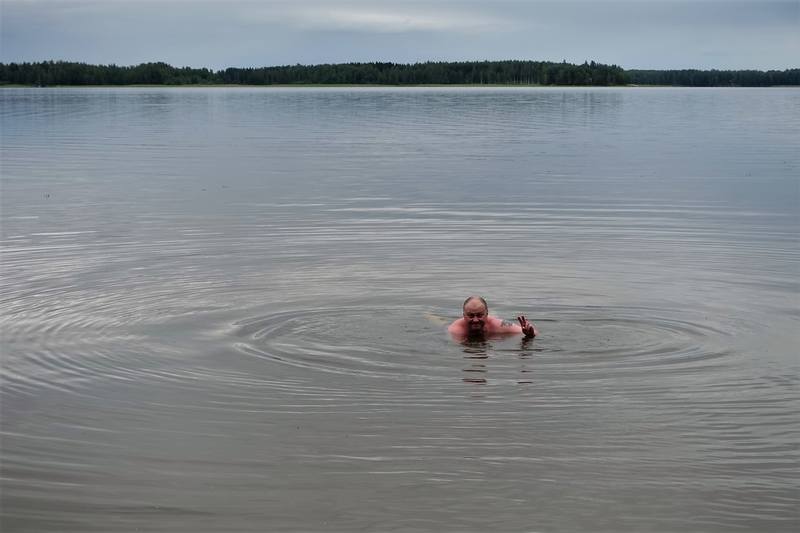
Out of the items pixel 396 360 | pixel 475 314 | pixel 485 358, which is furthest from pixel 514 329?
pixel 396 360

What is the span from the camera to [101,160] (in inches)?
1518

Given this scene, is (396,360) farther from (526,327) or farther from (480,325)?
(526,327)

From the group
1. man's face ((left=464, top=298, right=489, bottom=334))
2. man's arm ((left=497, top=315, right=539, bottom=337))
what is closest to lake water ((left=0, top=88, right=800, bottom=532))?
man's arm ((left=497, top=315, right=539, bottom=337))

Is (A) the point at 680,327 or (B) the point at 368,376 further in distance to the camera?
(A) the point at 680,327

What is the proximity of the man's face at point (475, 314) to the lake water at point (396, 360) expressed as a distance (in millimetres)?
268

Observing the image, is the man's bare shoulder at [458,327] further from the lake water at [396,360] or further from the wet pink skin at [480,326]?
the lake water at [396,360]

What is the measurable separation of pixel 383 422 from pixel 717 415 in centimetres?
330

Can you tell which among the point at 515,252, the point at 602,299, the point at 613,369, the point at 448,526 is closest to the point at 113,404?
the point at 448,526

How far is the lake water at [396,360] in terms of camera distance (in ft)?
26.8

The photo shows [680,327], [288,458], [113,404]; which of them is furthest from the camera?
[680,327]

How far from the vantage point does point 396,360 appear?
12344 mm

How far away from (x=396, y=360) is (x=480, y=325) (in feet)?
4.23

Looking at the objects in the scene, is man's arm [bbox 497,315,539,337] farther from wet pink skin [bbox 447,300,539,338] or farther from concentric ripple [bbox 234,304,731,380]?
concentric ripple [bbox 234,304,731,380]

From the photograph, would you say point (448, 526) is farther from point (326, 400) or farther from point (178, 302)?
point (178, 302)
